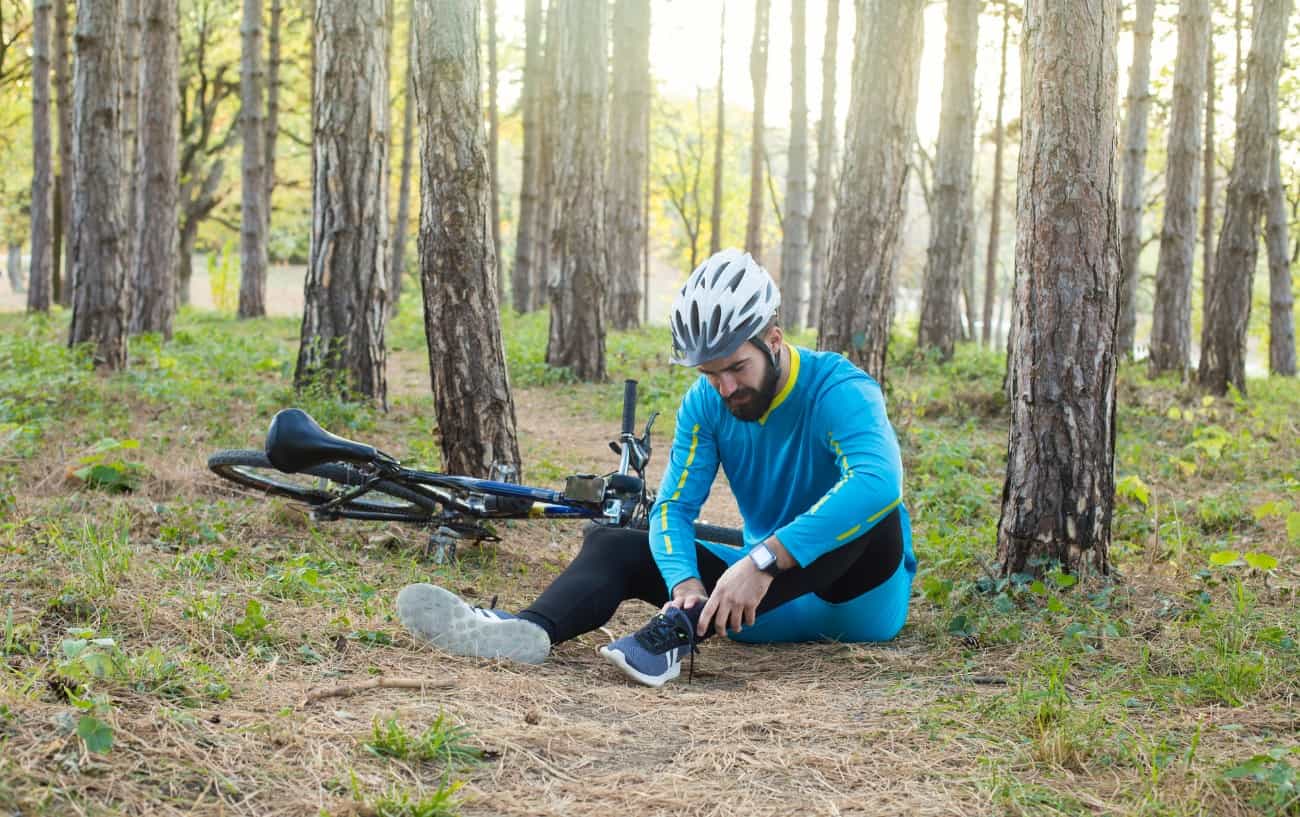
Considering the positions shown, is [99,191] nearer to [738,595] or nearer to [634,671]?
[634,671]

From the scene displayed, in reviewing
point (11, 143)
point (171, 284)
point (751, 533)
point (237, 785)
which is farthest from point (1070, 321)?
point (11, 143)

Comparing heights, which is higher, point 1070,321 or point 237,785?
point 1070,321

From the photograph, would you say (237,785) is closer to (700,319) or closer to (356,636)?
(356,636)

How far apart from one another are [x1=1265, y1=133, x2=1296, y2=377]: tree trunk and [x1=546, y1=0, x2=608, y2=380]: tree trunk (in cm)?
1253

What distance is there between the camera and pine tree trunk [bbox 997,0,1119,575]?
5.17 metres

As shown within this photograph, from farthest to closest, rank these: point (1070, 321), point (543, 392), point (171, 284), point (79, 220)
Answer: point (171, 284)
point (543, 392)
point (79, 220)
point (1070, 321)

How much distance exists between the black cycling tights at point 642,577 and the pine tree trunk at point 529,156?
786 inches

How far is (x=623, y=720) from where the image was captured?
3736 millimetres

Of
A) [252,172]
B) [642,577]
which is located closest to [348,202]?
[642,577]

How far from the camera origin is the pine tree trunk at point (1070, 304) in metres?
5.17

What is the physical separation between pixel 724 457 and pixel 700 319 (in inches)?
28.6

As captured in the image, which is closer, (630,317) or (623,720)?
(623,720)

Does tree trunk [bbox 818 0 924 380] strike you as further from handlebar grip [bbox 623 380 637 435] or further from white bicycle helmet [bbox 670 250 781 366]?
white bicycle helmet [bbox 670 250 781 366]

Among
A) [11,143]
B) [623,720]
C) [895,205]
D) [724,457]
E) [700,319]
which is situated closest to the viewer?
[623,720]
